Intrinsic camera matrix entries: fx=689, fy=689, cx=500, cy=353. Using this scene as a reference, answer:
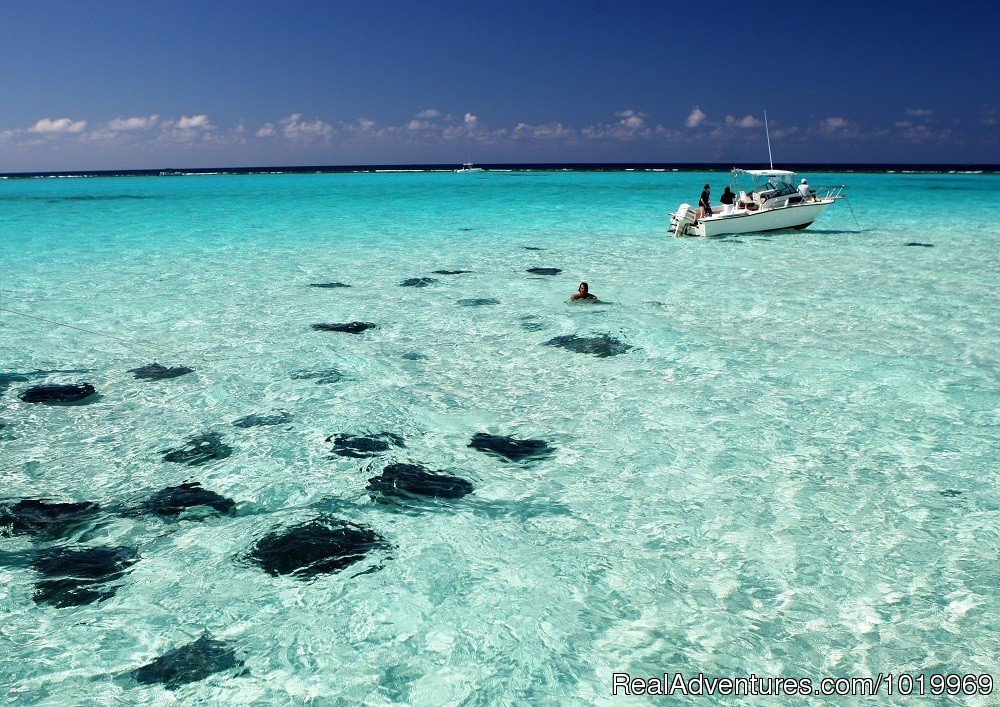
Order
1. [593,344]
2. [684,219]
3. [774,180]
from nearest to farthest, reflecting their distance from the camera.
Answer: [593,344] → [774,180] → [684,219]

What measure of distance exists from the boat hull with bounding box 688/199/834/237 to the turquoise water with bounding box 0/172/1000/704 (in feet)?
32.7

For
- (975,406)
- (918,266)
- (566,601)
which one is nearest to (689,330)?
(975,406)

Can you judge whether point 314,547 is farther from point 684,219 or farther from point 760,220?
point 760,220

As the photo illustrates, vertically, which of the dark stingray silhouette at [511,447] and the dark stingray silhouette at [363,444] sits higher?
the dark stingray silhouette at [363,444]

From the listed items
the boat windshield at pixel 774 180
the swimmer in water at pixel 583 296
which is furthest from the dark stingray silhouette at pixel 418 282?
the boat windshield at pixel 774 180

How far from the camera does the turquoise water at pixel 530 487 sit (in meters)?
4.91

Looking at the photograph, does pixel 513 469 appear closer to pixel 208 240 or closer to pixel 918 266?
pixel 918 266

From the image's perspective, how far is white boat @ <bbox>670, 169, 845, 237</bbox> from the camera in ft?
87.1

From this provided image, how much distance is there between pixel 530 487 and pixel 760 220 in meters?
22.8

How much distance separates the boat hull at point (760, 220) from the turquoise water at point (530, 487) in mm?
9963

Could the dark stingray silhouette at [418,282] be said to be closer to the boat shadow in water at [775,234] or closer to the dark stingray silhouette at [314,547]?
the dark stingray silhouette at [314,547]

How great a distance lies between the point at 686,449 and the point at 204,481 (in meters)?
5.38

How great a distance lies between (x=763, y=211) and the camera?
2644 centimetres

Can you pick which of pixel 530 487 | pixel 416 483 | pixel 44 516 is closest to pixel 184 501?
pixel 44 516
